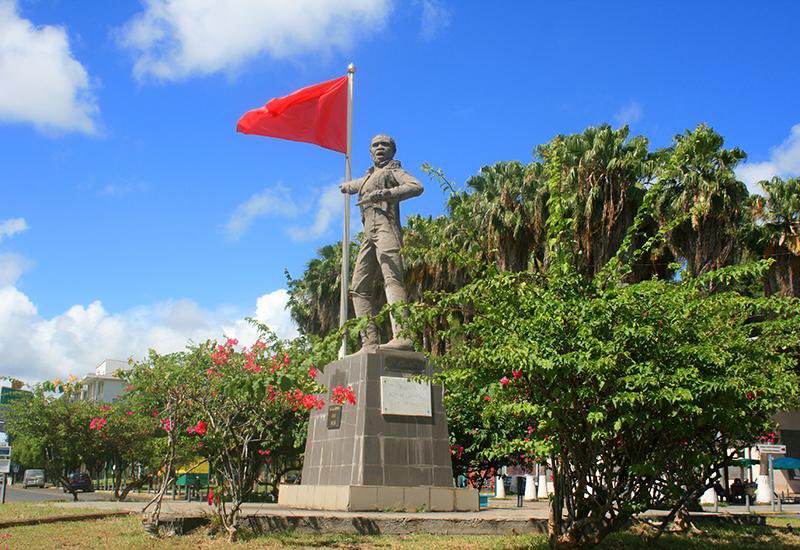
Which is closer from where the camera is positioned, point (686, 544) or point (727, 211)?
point (686, 544)

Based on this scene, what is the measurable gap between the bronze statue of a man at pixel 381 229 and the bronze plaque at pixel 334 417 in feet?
3.37

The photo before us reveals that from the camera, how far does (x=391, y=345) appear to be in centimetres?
1182

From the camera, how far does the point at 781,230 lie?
2370 centimetres

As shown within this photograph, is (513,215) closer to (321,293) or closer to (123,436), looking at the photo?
(321,293)

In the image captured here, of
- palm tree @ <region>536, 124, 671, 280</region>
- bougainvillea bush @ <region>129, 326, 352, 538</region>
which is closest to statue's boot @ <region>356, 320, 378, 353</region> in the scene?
bougainvillea bush @ <region>129, 326, 352, 538</region>

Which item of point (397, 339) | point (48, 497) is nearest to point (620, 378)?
point (397, 339)

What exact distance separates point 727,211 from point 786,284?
366 centimetres

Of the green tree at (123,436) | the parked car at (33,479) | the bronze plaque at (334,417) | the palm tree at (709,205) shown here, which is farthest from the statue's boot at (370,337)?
the parked car at (33,479)

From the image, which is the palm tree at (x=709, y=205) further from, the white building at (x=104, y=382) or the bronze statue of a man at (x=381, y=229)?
the white building at (x=104, y=382)

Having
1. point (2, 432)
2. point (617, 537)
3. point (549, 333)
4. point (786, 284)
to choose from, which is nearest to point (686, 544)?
point (617, 537)

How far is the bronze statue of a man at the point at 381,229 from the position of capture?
1207cm

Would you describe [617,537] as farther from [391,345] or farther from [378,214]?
[378,214]

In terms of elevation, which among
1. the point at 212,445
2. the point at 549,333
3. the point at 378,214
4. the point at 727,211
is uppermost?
the point at 727,211

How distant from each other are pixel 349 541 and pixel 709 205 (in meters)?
17.2
